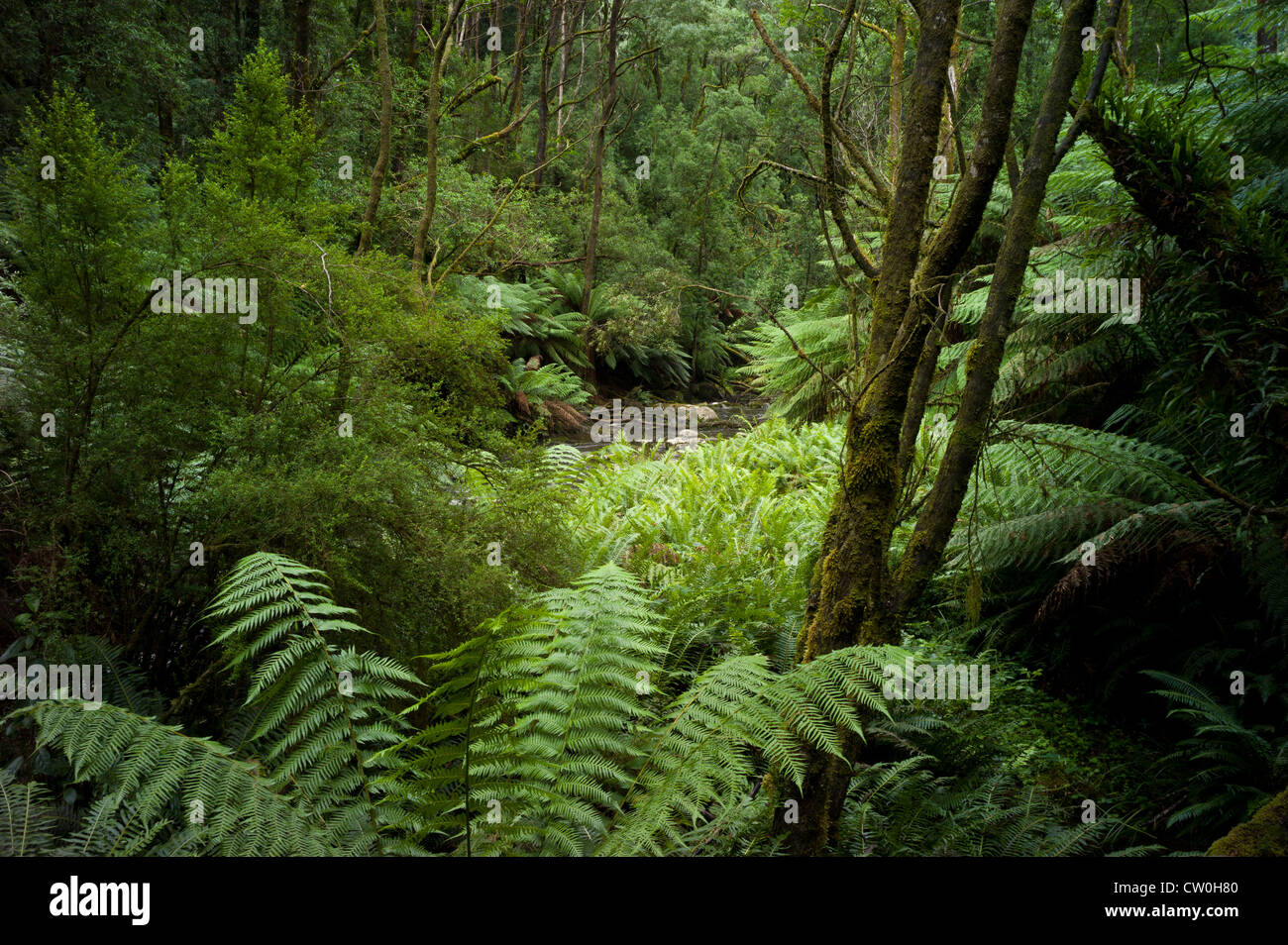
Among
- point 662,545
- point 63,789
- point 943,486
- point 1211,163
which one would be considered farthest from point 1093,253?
point 63,789

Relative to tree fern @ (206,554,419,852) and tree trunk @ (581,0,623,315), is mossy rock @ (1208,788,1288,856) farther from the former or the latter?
tree trunk @ (581,0,623,315)

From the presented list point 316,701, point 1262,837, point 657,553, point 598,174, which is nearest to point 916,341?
point 1262,837

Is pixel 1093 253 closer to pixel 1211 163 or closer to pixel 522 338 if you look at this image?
pixel 1211 163

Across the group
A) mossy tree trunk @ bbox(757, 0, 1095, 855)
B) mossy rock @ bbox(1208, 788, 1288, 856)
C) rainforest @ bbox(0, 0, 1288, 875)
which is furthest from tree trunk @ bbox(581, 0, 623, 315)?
mossy rock @ bbox(1208, 788, 1288, 856)

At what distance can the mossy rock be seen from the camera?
1.49 metres

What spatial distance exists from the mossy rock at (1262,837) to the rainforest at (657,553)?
11 mm

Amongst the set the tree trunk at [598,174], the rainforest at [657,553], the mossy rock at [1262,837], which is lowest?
the mossy rock at [1262,837]

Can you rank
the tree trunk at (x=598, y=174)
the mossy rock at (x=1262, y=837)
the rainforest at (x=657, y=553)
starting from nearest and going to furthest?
the mossy rock at (x=1262, y=837) < the rainforest at (x=657, y=553) < the tree trunk at (x=598, y=174)

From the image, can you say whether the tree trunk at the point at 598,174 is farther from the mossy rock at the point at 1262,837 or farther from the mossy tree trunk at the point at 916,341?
the mossy rock at the point at 1262,837

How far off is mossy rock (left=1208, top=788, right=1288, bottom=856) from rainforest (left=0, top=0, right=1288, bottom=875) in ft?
0.04

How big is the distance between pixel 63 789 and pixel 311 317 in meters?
1.86

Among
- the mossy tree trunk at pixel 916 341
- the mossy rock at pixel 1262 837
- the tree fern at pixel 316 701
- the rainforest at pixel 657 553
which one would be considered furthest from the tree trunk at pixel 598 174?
the mossy rock at pixel 1262 837

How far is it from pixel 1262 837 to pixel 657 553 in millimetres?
3315

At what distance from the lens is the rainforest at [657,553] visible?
189 centimetres
